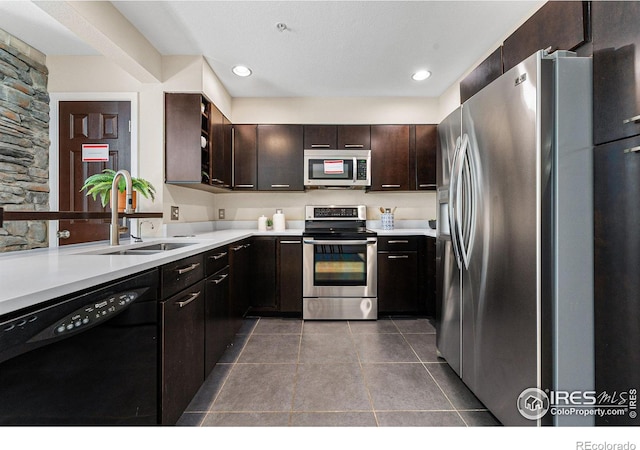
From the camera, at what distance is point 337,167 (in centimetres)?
327

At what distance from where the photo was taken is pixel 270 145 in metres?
3.32

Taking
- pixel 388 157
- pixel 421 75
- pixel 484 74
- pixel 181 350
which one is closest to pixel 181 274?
pixel 181 350

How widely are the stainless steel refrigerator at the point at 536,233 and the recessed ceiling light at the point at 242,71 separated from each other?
2172 mm

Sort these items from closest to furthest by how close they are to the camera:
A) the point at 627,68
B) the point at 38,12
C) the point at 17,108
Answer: the point at 627,68, the point at 38,12, the point at 17,108

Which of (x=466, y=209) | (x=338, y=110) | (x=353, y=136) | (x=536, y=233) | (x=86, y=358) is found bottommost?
(x=86, y=358)

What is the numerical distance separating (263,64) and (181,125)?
0.95 metres

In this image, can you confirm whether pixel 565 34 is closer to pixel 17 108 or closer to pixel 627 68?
pixel 627 68

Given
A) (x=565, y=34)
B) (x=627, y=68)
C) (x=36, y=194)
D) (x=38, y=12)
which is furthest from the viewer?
(x=36, y=194)

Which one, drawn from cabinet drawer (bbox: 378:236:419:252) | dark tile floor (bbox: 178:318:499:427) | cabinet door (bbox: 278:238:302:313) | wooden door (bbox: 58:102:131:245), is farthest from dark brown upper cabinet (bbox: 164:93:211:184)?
cabinet drawer (bbox: 378:236:419:252)

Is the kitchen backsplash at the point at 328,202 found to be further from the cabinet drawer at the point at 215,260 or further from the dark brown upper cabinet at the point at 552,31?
the dark brown upper cabinet at the point at 552,31

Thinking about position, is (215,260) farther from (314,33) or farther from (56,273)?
(314,33)

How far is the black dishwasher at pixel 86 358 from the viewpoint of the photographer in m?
0.70

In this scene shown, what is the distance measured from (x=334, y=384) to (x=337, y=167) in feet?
7.32

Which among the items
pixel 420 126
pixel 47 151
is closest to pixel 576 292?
pixel 420 126
